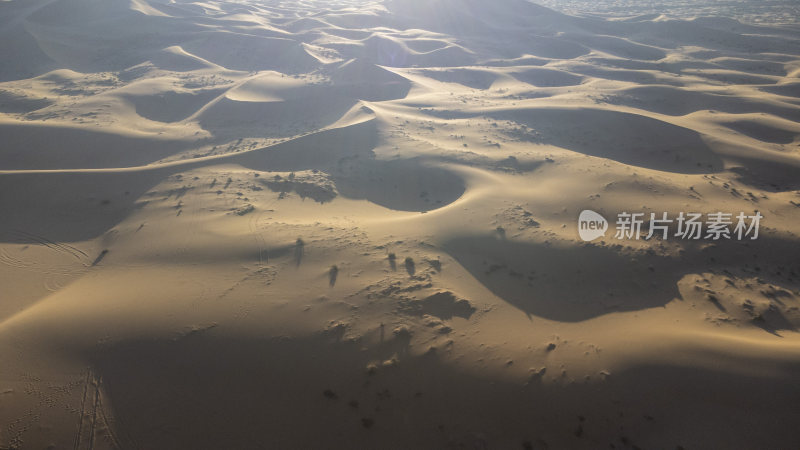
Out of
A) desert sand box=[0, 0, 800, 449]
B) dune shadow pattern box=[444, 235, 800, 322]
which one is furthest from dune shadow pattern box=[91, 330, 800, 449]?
dune shadow pattern box=[444, 235, 800, 322]

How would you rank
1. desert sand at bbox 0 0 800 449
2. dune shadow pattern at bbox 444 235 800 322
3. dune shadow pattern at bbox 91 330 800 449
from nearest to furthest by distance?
dune shadow pattern at bbox 91 330 800 449 < desert sand at bbox 0 0 800 449 < dune shadow pattern at bbox 444 235 800 322

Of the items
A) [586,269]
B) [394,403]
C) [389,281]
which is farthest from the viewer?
[586,269]

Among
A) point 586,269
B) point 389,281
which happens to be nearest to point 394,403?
point 389,281

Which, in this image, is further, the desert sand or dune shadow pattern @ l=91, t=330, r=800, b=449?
the desert sand

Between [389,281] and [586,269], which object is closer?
[389,281]

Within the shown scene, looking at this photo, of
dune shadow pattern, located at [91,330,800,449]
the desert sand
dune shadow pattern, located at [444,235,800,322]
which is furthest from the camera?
dune shadow pattern, located at [444,235,800,322]

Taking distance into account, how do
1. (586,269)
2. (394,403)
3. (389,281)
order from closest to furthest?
(394,403) → (389,281) → (586,269)

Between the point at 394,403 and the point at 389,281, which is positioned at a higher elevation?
the point at 389,281

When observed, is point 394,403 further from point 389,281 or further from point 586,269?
point 586,269

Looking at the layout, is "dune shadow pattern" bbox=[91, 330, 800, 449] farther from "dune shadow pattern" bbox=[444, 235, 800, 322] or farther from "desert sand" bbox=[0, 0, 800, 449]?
"dune shadow pattern" bbox=[444, 235, 800, 322]
